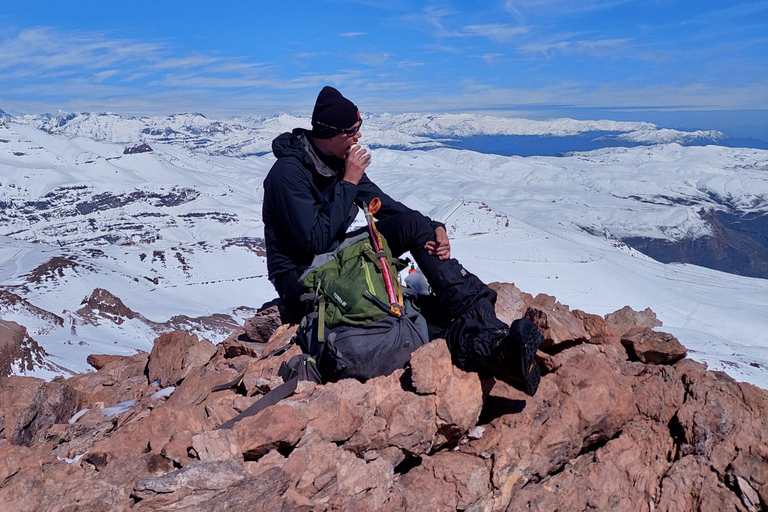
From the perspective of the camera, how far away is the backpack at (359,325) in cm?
500

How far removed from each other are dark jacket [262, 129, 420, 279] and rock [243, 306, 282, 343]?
A: 1248 mm

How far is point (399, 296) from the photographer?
5.36m

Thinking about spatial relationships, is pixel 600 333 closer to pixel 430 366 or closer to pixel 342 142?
pixel 430 366

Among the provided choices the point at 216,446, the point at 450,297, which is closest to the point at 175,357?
the point at 216,446

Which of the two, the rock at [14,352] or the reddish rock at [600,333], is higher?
the reddish rock at [600,333]

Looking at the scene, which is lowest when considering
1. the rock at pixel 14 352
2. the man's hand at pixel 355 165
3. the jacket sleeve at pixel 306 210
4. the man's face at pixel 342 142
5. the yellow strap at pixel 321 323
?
the rock at pixel 14 352

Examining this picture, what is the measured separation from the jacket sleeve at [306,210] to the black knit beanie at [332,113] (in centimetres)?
50

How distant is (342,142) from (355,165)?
0.30m

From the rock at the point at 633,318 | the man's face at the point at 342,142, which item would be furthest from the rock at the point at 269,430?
the rock at the point at 633,318

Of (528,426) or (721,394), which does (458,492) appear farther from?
(721,394)

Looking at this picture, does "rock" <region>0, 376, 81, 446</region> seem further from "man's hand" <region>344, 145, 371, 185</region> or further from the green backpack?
"man's hand" <region>344, 145, 371, 185</region>

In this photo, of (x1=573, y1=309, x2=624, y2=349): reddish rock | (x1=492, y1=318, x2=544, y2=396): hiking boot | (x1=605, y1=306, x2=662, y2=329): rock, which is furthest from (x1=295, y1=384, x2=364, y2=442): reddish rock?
(x1=605, y1=306, x2=662, y2=329): rock

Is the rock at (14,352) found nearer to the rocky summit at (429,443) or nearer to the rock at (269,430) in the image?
the rocky summit at (429,443)

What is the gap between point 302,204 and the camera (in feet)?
17.9
